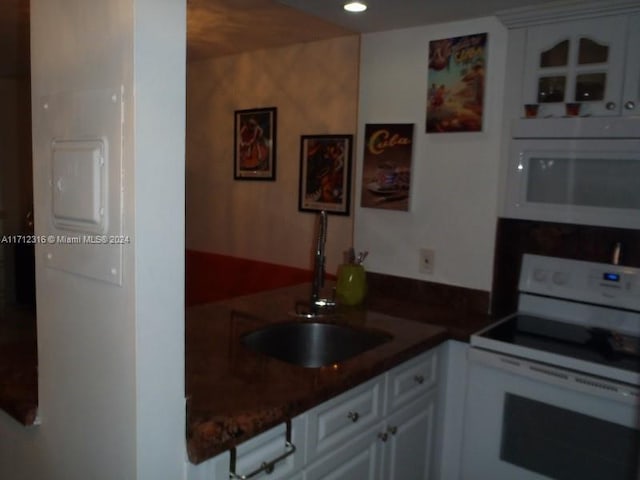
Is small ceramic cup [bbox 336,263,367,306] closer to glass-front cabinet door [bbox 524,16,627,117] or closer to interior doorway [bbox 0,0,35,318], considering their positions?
glass-front cabinet door [bbox 524,16,627,117]

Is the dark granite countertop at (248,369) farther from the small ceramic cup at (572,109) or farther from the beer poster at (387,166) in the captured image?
the small ceramic cup at (572,109)

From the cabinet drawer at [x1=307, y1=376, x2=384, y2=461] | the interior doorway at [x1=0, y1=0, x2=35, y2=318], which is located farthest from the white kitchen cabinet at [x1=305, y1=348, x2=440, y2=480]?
the interior doorway at [x1=0, y1=0, x2=35, y2=318]

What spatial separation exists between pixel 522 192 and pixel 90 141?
1679 millimetres

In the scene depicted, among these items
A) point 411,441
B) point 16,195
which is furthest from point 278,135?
point 16,195

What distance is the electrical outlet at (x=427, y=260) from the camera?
2.40 meters

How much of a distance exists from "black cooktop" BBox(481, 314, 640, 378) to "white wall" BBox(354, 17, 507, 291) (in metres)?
0.26

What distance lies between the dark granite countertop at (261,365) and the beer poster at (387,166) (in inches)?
19.2

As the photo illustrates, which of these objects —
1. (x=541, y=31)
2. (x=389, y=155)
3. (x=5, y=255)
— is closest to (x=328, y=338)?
(x=389, y=155)

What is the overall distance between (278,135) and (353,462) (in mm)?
1830

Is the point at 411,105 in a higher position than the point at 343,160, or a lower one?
higher

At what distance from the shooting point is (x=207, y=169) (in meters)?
3.30

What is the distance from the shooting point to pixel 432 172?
2.37m

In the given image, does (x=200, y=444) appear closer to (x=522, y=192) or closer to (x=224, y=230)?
(x=522, y=192)

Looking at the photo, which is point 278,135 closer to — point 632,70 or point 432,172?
point 432,172
